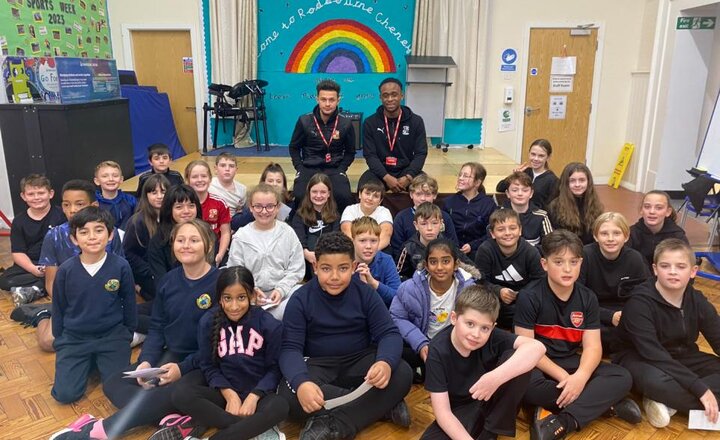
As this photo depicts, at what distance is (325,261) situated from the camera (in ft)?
6.42

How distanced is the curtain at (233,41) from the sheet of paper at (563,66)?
148 inches

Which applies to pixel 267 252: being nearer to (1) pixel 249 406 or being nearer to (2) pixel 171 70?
(1) pixel 249 406

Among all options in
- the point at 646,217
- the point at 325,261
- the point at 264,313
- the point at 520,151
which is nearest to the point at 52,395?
the point at 264,313

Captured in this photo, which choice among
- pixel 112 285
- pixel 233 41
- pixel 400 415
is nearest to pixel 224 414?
pixel 400 415

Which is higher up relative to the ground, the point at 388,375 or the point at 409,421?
the point at 388,375

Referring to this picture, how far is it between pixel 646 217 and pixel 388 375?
6.23 feet

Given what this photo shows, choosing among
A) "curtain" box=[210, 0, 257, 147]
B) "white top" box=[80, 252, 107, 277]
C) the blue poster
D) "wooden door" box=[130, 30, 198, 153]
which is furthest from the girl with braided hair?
"wooden door" box=[130, 30, 198, 153]

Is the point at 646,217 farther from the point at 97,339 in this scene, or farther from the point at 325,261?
the point at 97,339

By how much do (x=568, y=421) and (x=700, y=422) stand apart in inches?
20.7

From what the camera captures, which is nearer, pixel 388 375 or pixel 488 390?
pixel 488 390

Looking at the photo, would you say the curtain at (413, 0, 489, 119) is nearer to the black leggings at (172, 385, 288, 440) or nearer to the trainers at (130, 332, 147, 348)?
the trainers at (130, 332, 147, 348)

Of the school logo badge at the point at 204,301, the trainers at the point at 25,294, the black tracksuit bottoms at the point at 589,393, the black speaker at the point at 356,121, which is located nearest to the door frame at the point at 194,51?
the black speaker at the point at 356,121

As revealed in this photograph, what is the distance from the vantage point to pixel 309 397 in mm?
1767

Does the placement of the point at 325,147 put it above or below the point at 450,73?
below
